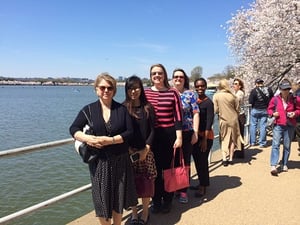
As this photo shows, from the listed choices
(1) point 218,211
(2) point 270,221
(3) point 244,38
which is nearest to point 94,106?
(1) point 218,211

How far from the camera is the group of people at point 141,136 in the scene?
3.24m

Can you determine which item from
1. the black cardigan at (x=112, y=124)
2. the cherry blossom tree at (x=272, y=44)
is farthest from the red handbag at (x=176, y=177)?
the cherry blossom tree at (x=272, y=44)

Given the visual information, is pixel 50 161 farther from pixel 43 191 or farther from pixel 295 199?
pixel 295 199

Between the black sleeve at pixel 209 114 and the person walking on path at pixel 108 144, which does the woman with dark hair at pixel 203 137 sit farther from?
the person walking on path at pixel 108 144

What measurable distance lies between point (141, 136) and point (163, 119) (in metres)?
0.56

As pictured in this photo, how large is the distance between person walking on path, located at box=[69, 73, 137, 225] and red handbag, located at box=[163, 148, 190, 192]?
0.98 meters

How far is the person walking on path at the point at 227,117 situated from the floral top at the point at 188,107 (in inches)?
91.0

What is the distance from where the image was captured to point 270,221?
4074 millimetres

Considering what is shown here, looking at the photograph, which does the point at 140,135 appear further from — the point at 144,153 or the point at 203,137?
the point at 203,137

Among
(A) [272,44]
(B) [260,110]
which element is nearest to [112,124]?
(B) [260,110]

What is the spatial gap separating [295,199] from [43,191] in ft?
20.6

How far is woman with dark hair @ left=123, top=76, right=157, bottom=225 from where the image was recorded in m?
3.65

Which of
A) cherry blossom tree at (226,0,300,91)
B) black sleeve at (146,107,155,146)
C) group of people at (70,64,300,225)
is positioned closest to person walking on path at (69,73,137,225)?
group of people at (70,64,300,225)

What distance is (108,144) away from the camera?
3180 mm
